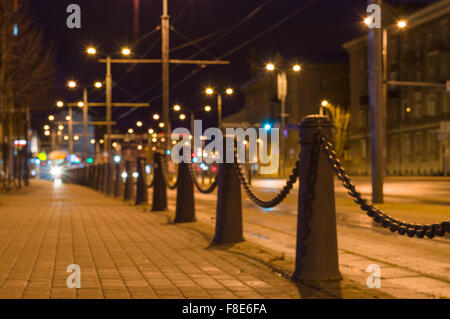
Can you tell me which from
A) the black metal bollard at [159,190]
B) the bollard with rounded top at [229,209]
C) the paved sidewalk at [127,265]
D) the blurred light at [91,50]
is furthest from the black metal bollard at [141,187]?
the bollard with rounded top at [229,209]

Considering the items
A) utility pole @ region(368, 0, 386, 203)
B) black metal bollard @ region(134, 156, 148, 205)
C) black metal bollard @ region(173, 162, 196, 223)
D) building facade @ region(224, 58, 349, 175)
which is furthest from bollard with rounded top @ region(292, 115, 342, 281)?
building facade @ region(224, 58, 349, 175)

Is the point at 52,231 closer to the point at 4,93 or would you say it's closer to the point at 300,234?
the point at 300,234

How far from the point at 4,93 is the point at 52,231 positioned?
2090cm

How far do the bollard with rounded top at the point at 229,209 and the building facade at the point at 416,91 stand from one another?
124ft

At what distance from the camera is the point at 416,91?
58.5 meters

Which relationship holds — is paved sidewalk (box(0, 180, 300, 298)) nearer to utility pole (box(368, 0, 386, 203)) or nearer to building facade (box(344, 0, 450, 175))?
utility pole (box(368, 0, 386, 203))

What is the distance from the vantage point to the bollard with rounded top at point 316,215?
6.48 m

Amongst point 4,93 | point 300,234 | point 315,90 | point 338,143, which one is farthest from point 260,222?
point 315,90

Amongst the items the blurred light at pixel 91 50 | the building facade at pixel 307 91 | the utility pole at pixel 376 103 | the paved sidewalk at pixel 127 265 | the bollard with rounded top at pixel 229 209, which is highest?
the building facade at pixel 307 91

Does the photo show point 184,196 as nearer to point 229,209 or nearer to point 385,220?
point 229,209

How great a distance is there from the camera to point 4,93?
102ft

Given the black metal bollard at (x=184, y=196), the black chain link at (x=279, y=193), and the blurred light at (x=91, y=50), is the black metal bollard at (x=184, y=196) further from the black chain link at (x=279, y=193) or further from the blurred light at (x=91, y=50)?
the blurred light at (x=91, y=50)

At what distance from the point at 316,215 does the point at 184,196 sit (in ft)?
24.2

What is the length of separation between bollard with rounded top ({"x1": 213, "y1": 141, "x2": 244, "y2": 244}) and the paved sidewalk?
0.42m
